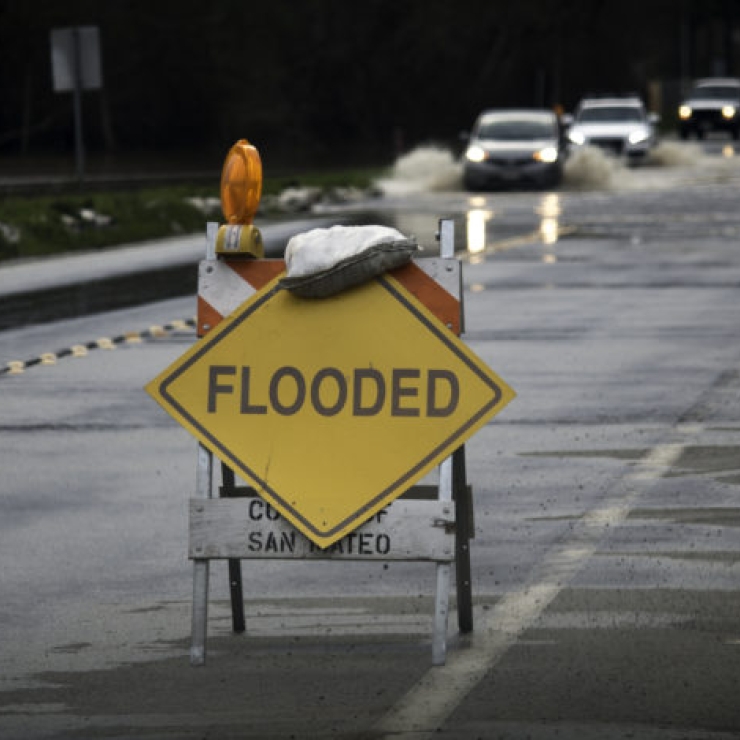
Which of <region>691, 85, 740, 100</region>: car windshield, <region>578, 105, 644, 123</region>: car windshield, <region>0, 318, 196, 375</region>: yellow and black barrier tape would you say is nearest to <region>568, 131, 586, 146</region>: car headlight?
<region>578, 105, 644, 123</region>: car windshield

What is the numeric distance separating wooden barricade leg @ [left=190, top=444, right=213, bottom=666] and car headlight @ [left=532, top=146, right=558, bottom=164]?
40.6 m

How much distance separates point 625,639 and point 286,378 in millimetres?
1331

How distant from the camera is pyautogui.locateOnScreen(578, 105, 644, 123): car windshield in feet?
201

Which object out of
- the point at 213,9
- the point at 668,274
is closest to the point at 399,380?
the point at 668,274

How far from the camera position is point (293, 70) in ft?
243

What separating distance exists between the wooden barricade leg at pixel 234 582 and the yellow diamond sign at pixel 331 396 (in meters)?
0.27

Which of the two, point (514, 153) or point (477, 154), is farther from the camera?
point (477, 154)

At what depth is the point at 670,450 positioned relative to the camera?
12.6 m

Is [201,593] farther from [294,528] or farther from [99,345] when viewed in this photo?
[99,345]

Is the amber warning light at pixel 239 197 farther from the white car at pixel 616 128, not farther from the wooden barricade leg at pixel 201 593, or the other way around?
the white car at pixel 616 128

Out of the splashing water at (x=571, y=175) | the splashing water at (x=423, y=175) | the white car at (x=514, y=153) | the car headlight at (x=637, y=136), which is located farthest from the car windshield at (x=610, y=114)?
the white car at (x=514, y=153)

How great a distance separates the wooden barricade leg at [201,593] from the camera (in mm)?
7789

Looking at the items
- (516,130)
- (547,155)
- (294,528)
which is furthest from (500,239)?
(294,528)

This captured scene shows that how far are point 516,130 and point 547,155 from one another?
1069 mm
